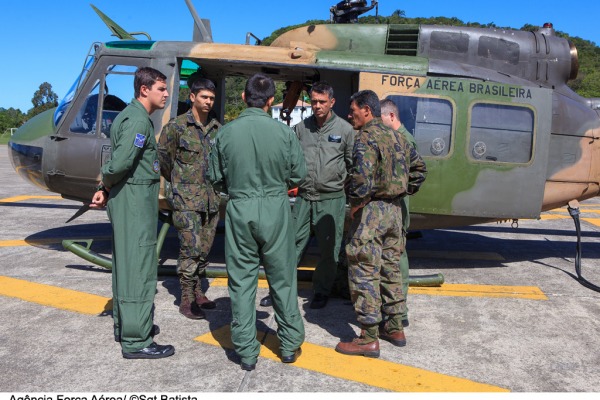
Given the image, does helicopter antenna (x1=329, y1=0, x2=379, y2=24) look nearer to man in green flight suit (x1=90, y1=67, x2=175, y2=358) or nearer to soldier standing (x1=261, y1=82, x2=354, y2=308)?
soldier standing (x1=261, y1=82, x2=354, y2=308)

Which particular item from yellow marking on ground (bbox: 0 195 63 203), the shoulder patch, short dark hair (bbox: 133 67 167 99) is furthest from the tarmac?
yellow marking on ground (bbox: 0 195 63 203)

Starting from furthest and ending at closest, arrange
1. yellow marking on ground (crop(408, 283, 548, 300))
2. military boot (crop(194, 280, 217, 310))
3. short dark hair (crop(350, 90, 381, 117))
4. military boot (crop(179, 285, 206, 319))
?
1. yellow marking on ground (crop(408, 283, 548, 300))
2. military boot (crop(194, 280, 217, 310))
3. military boot (crop(179, 285, 206, 319))
4. short dark hair (crop(350, 90, 381, 117))

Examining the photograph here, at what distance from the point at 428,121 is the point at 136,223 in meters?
3.37

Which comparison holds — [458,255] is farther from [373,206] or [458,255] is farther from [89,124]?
[89,124]

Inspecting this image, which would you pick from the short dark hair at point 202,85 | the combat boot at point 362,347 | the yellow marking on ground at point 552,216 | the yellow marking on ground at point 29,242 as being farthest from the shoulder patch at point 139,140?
the yellow marking on ground at point 552,216

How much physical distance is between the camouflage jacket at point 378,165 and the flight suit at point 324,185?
80 cm

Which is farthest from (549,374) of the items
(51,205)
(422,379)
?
(51,205)

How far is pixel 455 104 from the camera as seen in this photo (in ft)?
18.6

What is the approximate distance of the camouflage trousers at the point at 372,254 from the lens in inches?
148

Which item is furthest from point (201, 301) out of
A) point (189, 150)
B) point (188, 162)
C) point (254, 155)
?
point (254, 155)

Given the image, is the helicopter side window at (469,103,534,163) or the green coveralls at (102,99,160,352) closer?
the green coveralls at (102,99,160,352)

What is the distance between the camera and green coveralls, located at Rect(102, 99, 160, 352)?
143 inches

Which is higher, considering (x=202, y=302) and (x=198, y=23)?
(x=198, y=23)

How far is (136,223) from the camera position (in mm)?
3654
